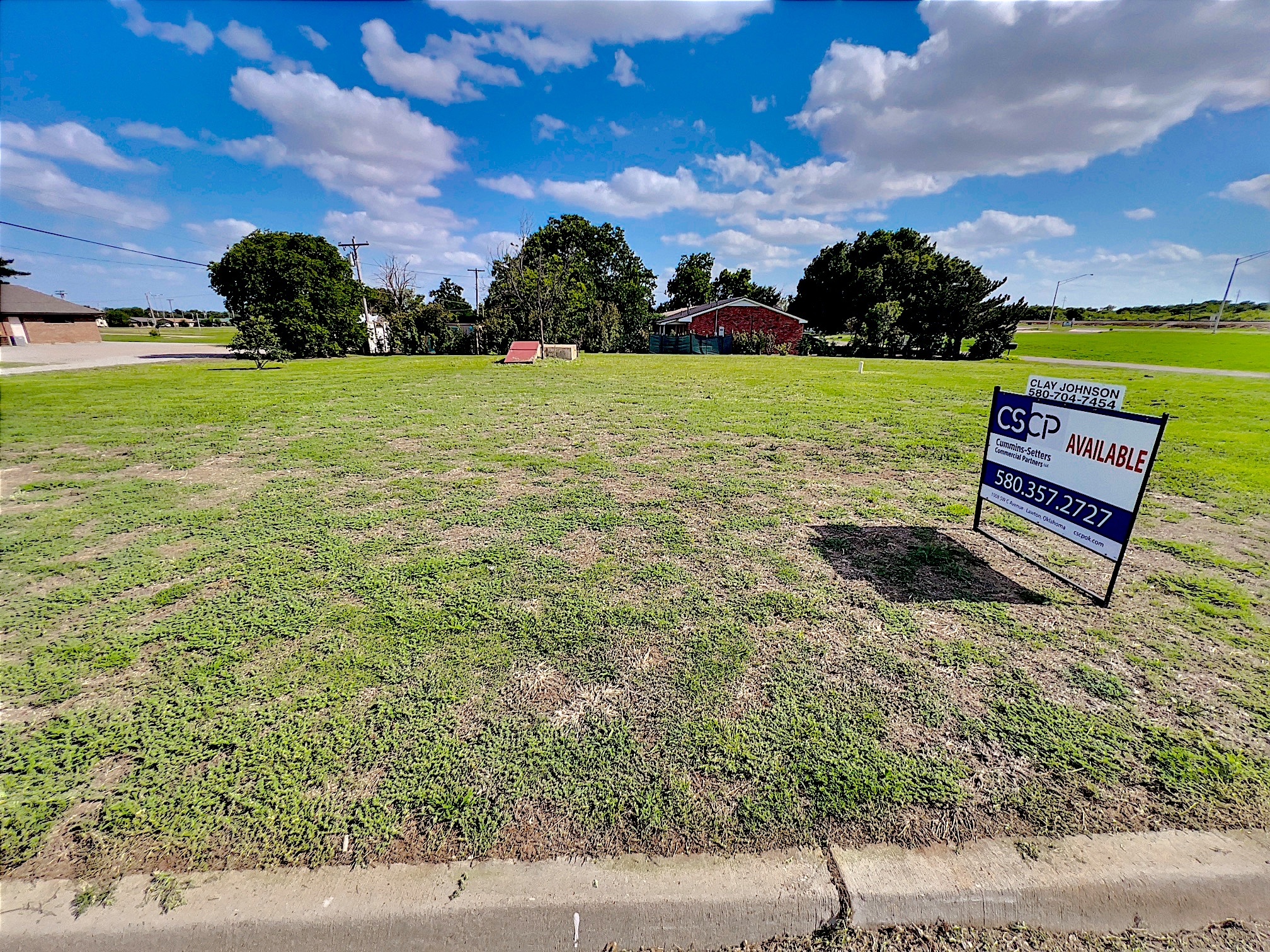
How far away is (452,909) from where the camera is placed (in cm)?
167

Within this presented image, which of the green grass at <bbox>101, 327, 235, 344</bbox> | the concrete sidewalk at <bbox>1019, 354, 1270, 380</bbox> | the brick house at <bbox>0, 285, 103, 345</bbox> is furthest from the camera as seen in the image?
the green grass at <bbox>101, 327, 235, 344</bbox>

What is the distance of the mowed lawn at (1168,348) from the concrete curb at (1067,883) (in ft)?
111

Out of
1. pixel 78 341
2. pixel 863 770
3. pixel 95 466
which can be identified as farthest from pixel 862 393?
pixel 78 341

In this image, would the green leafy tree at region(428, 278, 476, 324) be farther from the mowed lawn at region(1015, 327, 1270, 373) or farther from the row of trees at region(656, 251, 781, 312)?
the mowed lawn at region(1015, 327, 1270, 373)

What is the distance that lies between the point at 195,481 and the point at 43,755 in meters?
4.71

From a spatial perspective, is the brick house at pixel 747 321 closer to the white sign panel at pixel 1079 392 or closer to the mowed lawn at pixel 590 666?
the mowed lawn at pixel 590 666

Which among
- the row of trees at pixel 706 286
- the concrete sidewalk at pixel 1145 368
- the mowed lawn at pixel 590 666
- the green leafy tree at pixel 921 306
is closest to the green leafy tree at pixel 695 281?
the row of trees at pixel 706 286

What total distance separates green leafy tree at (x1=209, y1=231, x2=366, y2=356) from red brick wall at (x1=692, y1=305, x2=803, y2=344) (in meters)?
25.2

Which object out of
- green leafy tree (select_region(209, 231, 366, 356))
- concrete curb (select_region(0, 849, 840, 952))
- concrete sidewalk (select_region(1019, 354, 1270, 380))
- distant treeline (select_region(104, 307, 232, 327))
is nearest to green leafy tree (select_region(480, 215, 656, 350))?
green leafy tree (select_region(209, 231, 366, 356))

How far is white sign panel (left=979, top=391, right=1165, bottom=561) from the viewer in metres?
3.23

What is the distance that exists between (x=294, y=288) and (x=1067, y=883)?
3355 centimetres

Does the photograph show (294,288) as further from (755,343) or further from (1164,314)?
(1164,314)

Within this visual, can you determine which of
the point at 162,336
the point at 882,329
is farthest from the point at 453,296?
the point at 882,329

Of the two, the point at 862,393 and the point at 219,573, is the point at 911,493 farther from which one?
the point at 862,393
